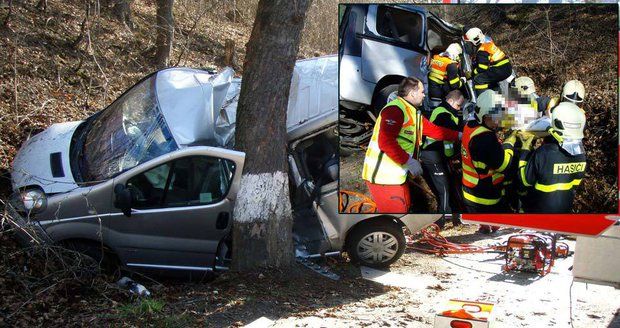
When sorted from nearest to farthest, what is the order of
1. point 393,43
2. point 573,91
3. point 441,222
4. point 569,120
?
point 569,120
point 573,91
point 393,43
point 441,222

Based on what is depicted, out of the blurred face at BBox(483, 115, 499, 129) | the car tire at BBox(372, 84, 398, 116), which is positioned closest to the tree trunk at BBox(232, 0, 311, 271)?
the car tire at BBox(372, 84, 398, 116)

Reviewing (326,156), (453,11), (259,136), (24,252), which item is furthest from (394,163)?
(24,252)

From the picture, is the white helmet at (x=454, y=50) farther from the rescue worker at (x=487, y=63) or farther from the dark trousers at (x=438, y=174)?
the dark trousers at (x=438, y=174)

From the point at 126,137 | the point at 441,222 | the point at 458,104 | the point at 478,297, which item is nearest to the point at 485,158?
the point at 458,104

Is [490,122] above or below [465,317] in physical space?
above

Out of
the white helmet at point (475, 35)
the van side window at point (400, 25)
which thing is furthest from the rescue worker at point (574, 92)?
the van side window at point (400, 25)

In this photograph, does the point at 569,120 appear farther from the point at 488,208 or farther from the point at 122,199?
the point at 122,199

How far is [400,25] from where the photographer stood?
6.30 metres

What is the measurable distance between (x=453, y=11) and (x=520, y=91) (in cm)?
83

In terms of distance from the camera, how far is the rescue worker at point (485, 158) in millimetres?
5988

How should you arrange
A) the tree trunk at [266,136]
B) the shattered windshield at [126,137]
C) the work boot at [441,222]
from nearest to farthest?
the tree trunk at [266,136], the shattered windshield at [126,137], the work boot at [441,222]

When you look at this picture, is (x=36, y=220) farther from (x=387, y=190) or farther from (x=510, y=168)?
(x=510, y=168)

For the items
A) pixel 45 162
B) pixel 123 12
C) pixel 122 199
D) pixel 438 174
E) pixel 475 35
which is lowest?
pixel 122 199

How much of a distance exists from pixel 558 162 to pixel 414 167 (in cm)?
113
